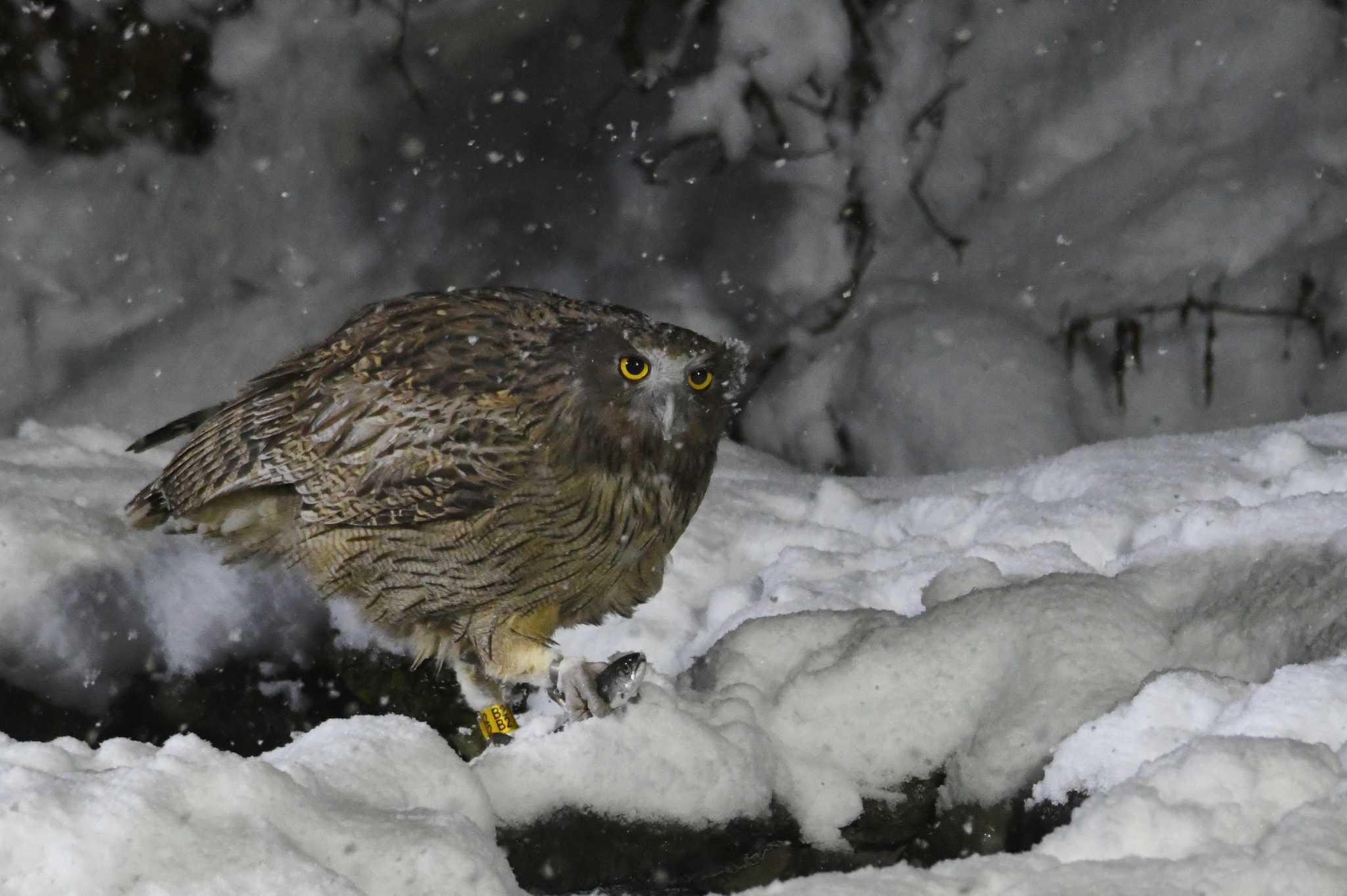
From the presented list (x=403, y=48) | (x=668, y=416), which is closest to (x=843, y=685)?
(x=668, y=416)

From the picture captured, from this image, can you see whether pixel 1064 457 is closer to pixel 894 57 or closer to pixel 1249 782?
pixel 894 57

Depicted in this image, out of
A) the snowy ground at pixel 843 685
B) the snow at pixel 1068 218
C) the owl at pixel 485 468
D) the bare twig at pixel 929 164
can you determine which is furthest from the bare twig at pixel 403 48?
the owl at pixel 485 468

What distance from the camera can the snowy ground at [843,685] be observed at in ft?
6.89

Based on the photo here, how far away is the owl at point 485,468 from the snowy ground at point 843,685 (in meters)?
0.32

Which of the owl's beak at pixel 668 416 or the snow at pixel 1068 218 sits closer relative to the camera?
the owl's beak at pixel 668 416

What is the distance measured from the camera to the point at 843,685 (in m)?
3.23

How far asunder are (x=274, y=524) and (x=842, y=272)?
8.67 ft

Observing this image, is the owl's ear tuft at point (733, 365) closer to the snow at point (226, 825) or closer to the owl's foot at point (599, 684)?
the owl's foot at point (599, 684)

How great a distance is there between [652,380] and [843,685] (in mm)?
779

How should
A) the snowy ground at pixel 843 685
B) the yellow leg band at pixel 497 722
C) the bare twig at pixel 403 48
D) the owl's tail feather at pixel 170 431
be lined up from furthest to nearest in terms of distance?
the bare twig at pixel 403 48 → the owl's tail feather at pixel 170 431 → the yellow leg band at pixel 497 722 → the snowy ground at pixel 843 685

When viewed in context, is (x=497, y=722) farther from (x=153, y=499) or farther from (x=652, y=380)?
(x=153, y=499)

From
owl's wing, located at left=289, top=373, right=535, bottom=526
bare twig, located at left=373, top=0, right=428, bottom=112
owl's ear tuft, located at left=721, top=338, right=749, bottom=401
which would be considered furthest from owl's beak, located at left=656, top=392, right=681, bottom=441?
bare twig, located at left=373, top=0, right=428, bottom=112

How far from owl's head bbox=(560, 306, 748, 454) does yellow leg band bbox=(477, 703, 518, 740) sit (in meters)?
0.76

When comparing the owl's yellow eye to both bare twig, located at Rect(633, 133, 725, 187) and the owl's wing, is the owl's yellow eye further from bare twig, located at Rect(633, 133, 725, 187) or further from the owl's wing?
bare twig, located at Rect(633, 133, 725, 187)
